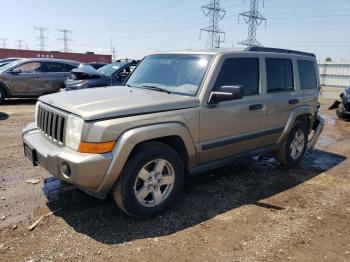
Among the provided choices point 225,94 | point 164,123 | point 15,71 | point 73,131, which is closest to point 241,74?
point 225,94

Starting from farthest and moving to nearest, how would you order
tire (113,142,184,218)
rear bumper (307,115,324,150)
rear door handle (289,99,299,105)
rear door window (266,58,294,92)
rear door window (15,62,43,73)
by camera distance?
1. rear door window (15,62,43,73)
2. rear bumper (307,115,324,150)
3. rear door handle (289,99,299,105)
4. rear door window (266,58,294,92)
5. tire (113,142,184,218)

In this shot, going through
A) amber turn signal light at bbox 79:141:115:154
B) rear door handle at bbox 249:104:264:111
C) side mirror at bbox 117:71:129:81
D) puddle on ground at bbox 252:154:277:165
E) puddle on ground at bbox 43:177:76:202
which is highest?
side mirror at bbox 117:71:129:81

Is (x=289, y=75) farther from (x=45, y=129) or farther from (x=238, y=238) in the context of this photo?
(x=45, y=129)

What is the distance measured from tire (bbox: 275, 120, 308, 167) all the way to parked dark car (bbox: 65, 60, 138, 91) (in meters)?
6.01

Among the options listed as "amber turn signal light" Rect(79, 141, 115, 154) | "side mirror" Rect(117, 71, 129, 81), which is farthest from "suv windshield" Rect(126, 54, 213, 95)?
"side mirror" Rect(117, 71, 129, 81)

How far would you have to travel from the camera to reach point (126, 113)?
142 inches

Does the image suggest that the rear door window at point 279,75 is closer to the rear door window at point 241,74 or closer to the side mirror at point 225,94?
the rear door window at point 241,74

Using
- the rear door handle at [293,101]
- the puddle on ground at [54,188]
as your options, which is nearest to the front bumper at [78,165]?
the puddle on ground at [54,188]

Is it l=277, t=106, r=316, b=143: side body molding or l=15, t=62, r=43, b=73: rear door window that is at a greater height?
l=15, t=62, r=43, b=73: rear door window

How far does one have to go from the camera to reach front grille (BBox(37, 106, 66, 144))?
3.68 meters

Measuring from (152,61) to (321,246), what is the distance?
3.31 meters

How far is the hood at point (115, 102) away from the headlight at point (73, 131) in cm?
7

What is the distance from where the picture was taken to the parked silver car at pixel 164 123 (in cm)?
346

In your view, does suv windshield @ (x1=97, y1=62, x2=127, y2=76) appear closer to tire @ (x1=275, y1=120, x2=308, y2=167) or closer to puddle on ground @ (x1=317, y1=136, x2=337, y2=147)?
puddle on ground @ (x1=317, y1=136, x2=337, y2=147)
